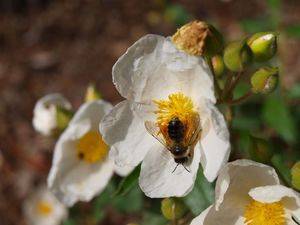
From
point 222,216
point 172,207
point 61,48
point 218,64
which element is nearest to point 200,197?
point 172,207

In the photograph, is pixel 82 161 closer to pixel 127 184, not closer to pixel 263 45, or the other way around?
pixel 127 184

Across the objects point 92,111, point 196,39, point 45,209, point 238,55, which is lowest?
point 45,209

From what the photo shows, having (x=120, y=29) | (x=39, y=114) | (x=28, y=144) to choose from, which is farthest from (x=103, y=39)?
(x=39, y=114)

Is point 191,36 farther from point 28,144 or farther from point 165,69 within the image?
point 28,144

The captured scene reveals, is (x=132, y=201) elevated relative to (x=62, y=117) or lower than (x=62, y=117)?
lower

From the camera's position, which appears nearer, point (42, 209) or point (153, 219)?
point (153, 219)

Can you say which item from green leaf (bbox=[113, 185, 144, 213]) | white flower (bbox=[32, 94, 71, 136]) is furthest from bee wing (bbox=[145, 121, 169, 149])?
green leaf (bbox=[113, 185, 144, 213])

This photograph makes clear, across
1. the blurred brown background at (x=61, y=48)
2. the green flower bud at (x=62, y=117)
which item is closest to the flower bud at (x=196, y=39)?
the green flower bud at (x=62, y=117)
